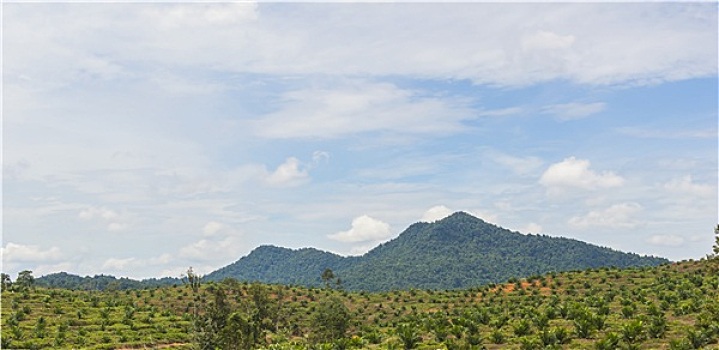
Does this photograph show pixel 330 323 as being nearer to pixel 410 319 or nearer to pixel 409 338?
pixel 409 338

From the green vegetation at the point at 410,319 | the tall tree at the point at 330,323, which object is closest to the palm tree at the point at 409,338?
the green vegetation at the point at 410,319

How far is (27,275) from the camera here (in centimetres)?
6169

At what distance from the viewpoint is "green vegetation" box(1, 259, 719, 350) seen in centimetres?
2977

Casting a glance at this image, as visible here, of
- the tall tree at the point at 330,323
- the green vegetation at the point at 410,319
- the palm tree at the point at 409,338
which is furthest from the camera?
the tall tree at the point at 330,323

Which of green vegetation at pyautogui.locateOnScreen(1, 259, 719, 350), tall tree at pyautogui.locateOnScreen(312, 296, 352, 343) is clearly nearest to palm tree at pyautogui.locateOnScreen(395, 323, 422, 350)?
green vegetation at pyautogui.locateOnScreen(1, 259, 719, 350)

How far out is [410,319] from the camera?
47.3 meters

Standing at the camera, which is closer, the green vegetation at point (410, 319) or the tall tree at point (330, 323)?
the green vegetation at point (410, 319)

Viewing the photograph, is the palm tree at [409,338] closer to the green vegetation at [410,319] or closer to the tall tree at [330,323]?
the green vegetation at [410,319]

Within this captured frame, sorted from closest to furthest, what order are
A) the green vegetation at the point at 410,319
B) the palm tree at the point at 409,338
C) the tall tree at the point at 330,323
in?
the green vegetation at the point at 410,319 → the palm tree at the point at 409,338 → the tall tree at the point at 330,323

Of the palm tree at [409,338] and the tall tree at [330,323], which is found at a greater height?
the tall tree at [330,323]

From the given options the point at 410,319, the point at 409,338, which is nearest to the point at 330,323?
the point at 409,338

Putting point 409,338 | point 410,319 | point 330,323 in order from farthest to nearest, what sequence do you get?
point 410,319 < point 330,323 < point 409,338

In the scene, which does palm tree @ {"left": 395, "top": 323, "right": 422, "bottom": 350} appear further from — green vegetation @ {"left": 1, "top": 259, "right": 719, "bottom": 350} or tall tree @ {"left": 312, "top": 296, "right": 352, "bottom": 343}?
tall tree @ {"left": 312, "top": 296, "right": 352, "bottom": 343}

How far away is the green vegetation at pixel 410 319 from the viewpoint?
97.7 ft
